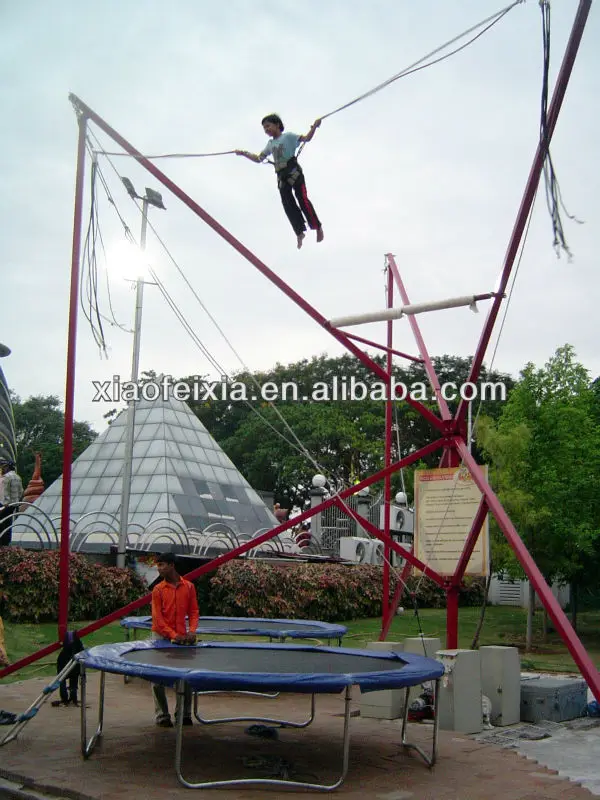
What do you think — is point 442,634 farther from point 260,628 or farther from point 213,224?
point 213,224

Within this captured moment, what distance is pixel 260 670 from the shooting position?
5523 mm

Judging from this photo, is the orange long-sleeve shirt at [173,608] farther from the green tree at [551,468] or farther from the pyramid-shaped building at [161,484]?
the pyramid-shaped building at [161,484]

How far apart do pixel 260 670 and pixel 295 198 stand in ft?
12.1

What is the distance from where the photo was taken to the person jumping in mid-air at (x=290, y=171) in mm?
6699

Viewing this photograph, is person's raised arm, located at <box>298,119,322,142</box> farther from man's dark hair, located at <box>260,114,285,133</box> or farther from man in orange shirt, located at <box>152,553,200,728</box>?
man in orange shirt, located at <box>152,553,200,728</box>

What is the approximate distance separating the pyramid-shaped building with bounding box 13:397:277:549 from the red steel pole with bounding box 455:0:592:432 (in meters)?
9.99

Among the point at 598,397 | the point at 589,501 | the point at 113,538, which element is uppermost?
the point at 598,397

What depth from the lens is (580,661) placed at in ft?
15.6

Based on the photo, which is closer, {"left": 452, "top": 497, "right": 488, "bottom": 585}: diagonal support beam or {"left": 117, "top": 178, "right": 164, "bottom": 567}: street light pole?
{"left": 452, "top": 497, "right": 488, "bottom": 585}: diagonal support beam

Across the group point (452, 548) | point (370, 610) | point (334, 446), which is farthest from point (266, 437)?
point (452, 548)

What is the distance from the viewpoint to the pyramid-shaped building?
54.4 ft

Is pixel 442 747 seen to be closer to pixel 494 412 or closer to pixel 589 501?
pixel 589 501

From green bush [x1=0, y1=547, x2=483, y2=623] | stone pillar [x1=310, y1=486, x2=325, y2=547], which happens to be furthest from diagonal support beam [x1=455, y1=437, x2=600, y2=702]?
stone pillar [x1=310, y1=486, x2=325, y2=547]

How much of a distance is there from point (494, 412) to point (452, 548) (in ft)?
80.3
